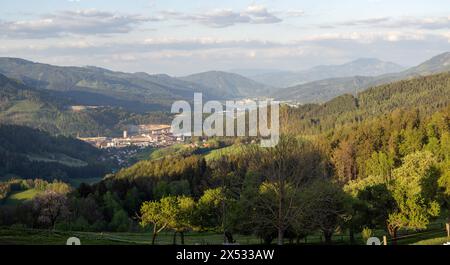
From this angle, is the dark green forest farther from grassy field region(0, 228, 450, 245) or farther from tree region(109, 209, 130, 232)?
grassy field region(0, 228, 450, 245)

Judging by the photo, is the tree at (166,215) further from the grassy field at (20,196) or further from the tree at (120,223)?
the grassy field at (20,196)

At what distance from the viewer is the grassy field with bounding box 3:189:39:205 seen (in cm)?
15569

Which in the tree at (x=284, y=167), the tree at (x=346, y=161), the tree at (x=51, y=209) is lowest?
the tree at (x=51, y=209)

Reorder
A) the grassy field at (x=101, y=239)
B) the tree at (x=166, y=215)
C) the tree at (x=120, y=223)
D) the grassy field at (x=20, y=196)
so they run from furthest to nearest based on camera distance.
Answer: the grassy field at (x=20, y=196), the tree at (x=120, y=223), the tree at (x=166, y=215), the grassy field at (x=101, y=239)

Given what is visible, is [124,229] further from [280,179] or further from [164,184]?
[280,179]

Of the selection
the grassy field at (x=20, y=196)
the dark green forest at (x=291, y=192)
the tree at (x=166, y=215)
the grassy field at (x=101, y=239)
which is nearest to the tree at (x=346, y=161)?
the dark green forest at (x=291, y=192)

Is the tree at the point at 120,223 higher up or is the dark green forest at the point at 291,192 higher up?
the dark green forest at the point at 291,192

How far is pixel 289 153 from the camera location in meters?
25.6

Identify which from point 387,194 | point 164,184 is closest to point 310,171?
point 387,194

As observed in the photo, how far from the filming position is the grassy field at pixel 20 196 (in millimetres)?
155688

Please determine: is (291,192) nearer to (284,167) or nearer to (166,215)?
(284,167)

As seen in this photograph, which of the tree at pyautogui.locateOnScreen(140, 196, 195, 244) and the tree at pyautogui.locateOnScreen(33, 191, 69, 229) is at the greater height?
the tree at pyautogui.locateOnScreen(140, 196, 195, 244)

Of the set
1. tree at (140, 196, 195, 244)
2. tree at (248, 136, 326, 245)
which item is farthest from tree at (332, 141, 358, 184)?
tree at (248, 136, 326, 245)
